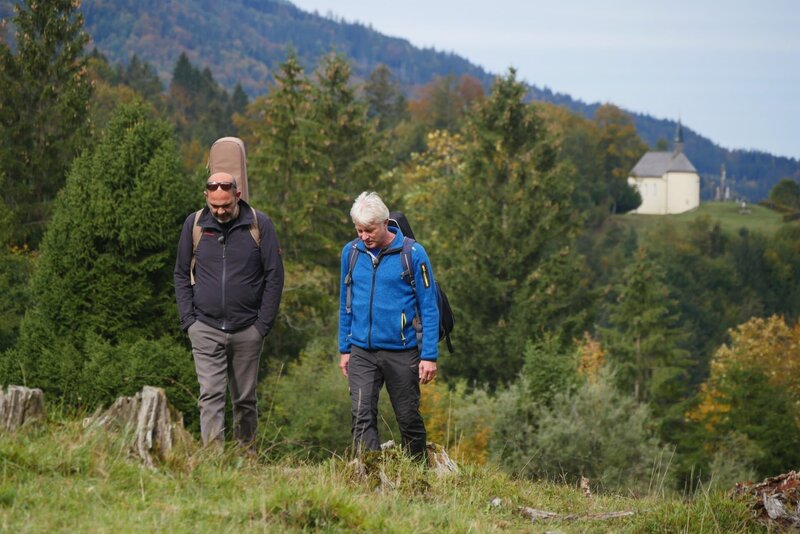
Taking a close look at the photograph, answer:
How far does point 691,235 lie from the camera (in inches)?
4304

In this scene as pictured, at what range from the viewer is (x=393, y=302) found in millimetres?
6414

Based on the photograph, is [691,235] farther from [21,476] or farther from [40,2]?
[21,476]

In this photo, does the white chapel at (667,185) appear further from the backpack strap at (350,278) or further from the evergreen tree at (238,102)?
the backpack strap at (350,278)

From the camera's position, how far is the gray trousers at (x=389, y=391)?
21.1 ft

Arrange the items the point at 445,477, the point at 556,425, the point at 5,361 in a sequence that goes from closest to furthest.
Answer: the point at 445,477, the point at 5,361, the point at 556,425

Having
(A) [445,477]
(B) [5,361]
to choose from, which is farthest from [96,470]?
(B) [5,361]

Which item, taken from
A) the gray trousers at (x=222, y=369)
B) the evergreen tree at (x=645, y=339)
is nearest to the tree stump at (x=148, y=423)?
the gray trousers at (x=222, y=369)

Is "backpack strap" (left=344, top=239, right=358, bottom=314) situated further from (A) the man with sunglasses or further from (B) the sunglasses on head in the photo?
(B) the sunglasses on head

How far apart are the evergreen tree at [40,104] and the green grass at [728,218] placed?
98.4m

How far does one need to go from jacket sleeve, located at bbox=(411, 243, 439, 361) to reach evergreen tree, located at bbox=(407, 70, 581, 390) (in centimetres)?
2739

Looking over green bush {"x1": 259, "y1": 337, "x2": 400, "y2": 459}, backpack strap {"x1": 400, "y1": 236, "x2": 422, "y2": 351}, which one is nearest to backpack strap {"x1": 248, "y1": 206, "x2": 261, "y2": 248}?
backpack strap {"x1": 400, "y1": 236, "x2": 422, "y2": 351}

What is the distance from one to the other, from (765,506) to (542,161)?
33.7 metres

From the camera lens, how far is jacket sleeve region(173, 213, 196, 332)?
6641 mm

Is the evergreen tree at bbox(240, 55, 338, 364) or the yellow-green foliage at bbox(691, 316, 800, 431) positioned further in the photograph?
the yellow-green foliage at bbox(691, 316, 800, 431)
